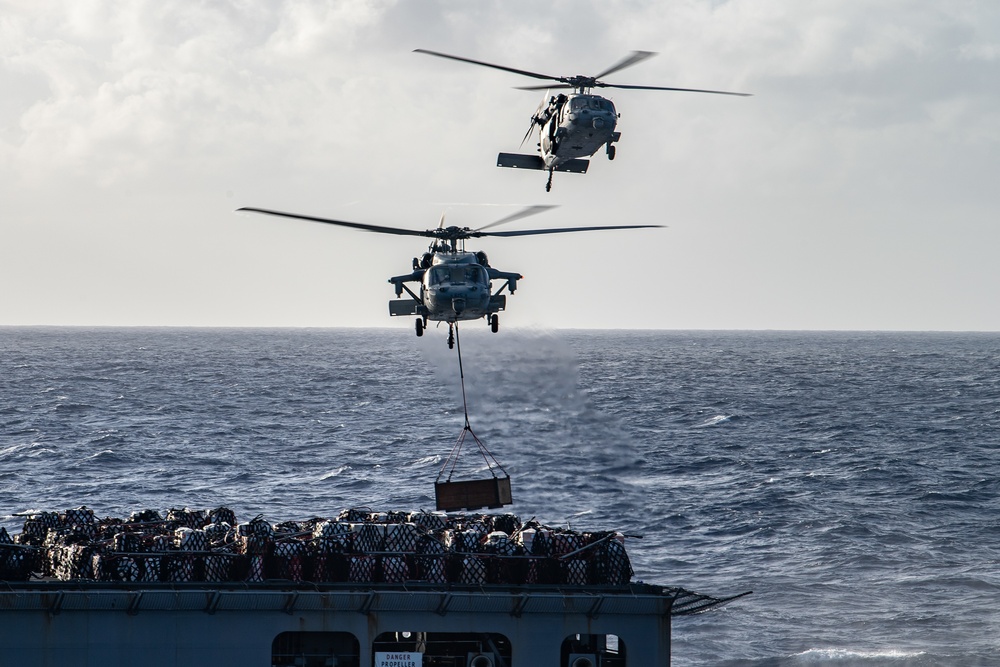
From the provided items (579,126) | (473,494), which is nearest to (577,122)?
(579,126)

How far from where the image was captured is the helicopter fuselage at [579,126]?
114ft

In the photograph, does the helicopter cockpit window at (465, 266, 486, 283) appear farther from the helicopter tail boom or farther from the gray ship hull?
the gray ship hull

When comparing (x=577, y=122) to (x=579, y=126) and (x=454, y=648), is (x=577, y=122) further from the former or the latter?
(x=454, y=648)

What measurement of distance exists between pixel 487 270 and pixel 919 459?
61641 mm

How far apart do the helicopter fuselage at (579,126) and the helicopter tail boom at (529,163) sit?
1.10m

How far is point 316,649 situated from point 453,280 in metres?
11.5

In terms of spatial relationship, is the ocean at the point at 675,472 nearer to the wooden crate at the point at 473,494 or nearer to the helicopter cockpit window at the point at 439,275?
the wooden crate at the point at 473,494

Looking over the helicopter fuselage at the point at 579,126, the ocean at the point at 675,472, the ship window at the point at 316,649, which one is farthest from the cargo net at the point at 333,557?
the ocean at the point at 675,472

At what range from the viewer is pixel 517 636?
32312mm

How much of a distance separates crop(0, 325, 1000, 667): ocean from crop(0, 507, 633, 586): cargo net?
50.4 ft

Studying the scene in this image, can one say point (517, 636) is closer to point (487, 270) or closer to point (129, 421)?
point (487, 270)

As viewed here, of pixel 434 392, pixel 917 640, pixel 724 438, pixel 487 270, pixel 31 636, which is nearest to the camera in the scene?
pixel 31 636

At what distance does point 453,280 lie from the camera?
36.3 metres

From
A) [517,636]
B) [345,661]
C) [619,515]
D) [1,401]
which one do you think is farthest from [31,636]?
[1,401]
